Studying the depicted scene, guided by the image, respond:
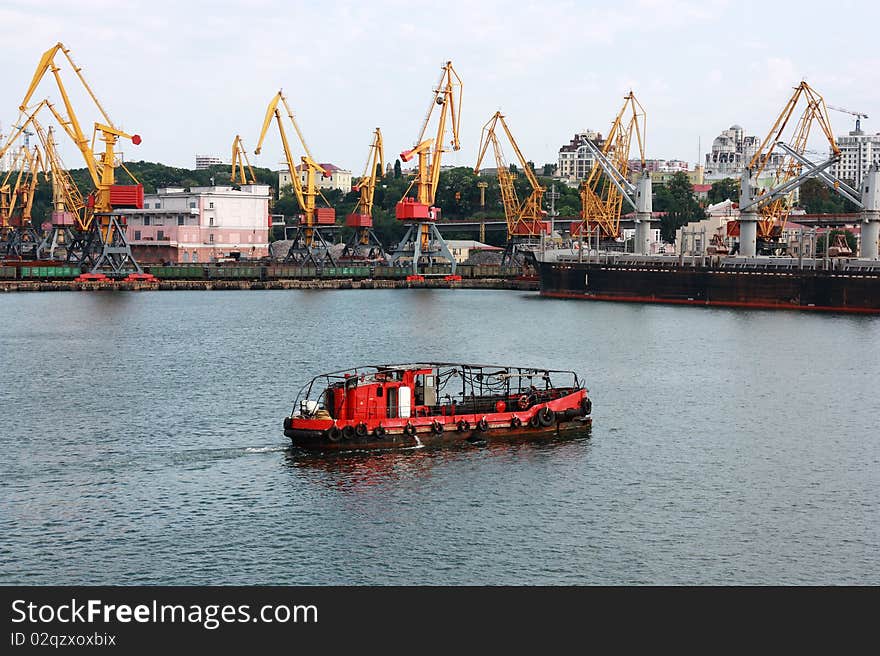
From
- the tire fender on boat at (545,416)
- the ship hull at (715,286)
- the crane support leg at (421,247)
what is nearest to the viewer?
the tire fender on boat at (545,416)

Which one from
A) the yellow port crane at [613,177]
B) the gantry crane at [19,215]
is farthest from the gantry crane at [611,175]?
the gantry crane at [19,215]

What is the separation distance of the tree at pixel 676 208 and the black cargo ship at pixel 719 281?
2039 inches

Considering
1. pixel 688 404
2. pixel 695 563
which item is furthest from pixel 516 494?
pixel 688 404

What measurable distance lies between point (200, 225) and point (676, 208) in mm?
81221

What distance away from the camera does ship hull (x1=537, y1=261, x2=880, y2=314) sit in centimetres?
9819

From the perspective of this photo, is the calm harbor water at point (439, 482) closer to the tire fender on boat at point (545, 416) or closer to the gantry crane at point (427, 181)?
the tire fender on boat at point (545, 416)

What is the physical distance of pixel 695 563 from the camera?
93.2 ft

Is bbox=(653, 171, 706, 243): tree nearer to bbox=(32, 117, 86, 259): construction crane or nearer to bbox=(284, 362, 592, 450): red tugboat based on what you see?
bbox=(32, 117, 86, 259): construction crane

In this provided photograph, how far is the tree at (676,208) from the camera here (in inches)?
6919

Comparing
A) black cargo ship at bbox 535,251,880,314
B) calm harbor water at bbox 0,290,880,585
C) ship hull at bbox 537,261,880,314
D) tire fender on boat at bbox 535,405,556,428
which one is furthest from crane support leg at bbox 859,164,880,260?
tire fender on boat at bbox 535,405,556,428

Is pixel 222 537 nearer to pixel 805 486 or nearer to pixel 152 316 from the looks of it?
pixel 805 486

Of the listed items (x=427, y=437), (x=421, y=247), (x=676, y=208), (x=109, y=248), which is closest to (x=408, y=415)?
(x=427, y=437)

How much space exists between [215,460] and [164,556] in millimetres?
9516
